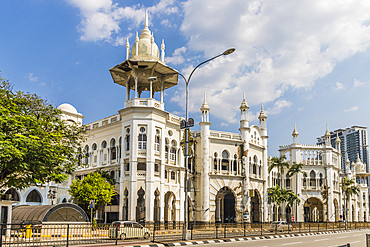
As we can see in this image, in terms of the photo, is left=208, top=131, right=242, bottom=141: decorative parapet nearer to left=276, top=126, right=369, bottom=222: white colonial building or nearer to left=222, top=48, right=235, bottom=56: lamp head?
left=276, top=126, right=369, bottom=222: white colonial building

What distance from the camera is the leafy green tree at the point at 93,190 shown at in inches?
1367

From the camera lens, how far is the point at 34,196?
40.5 metres

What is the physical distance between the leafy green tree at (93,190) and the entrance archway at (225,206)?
1853 centimetres

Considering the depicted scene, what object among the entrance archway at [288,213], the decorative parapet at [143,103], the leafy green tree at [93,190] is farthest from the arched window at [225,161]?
the entrance archway at [288,213]

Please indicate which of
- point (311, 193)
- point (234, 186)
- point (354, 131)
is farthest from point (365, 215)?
→ point (234, 186)

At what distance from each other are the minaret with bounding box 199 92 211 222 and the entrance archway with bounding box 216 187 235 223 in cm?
422

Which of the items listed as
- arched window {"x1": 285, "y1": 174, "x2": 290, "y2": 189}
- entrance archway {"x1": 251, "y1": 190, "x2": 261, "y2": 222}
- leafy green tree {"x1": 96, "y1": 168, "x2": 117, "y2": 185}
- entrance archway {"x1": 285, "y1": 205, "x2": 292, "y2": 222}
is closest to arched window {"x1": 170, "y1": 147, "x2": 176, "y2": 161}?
leafy green tree {"x1": 96, "y1": 168, "x2": 117, "y2": 185}

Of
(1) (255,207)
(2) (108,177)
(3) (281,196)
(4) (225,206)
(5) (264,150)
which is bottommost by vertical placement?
(1) (255,207)

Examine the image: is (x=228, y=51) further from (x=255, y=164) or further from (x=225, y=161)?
(x=255, y=164)

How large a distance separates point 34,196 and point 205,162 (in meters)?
20.8

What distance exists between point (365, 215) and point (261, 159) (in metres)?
63.1

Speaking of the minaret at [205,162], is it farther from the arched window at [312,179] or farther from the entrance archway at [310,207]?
the entrance archway at [310,207]

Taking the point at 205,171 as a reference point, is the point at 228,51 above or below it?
above

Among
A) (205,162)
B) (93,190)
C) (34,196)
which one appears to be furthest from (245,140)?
(34,196)
